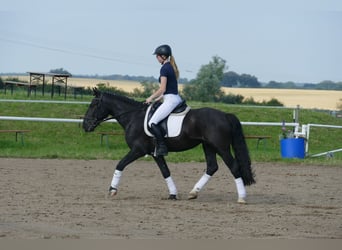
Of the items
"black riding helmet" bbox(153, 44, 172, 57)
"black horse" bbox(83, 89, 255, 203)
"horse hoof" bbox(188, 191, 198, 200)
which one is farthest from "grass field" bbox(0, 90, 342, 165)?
"black riding helmet" bbox(153, 44, 172, 57)

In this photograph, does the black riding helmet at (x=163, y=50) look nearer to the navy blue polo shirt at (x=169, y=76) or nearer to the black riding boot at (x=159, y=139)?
the navy blue polo shirt at (x=169, y=76)

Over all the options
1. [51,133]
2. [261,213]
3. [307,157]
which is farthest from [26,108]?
[261,213]

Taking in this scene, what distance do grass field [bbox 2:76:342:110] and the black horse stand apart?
25636 mm

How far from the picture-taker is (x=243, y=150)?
11.8 meters

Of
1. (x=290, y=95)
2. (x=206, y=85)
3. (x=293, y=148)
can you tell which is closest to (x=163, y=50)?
(x=293, y=148)

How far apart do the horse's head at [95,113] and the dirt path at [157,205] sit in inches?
44.8

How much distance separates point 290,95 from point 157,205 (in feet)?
124

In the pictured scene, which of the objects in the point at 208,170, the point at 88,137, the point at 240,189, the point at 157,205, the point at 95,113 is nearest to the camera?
the point at 157,205

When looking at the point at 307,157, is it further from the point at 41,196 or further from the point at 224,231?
the point at 224,231

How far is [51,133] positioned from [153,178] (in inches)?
397

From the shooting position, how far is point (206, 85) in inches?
1822

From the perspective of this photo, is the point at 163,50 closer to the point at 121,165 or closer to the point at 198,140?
the point at 198,140

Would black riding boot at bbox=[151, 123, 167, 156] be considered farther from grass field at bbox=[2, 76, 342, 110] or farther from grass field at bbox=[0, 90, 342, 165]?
grass field at bbox=[2, 76, 342, 110]

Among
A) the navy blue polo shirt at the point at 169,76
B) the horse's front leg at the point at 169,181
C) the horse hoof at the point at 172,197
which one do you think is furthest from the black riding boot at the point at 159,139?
the horse hoof at the point at 172,197
